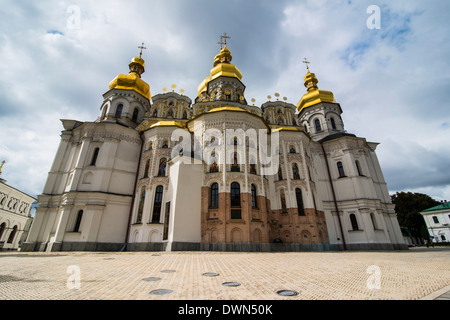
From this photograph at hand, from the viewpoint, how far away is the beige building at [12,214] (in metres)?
34.0

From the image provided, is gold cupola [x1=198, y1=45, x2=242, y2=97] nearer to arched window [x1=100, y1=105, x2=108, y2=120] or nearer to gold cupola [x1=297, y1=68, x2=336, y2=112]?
gold cupola [x1=297, y1=68, x2=336, y2=112]

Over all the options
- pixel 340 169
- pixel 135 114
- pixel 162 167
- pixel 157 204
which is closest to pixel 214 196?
pixel 157 204

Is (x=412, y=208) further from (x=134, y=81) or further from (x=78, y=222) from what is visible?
(x=78, y=222)

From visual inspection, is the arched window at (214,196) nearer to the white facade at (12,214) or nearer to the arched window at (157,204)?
the arched window at (157,204)

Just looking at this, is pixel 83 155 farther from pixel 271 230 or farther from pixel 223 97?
pixel 271 230

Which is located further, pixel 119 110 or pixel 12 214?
pixel 12 214

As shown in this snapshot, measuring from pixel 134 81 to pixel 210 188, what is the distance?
19560 mm

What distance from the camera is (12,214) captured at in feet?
117

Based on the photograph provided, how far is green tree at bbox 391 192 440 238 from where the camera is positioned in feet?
153

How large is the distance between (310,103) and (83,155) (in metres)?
30.4

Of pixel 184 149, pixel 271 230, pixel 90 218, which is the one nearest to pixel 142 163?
pixel 184 149

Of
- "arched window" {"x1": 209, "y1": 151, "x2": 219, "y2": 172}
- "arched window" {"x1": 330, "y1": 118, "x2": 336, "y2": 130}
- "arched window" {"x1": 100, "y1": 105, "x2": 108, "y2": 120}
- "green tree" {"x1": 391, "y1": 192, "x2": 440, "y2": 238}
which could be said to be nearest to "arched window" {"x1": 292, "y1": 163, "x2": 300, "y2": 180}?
"arched window" {"x1": 209, "y1": 151, "x2": 219, "y2": 172}

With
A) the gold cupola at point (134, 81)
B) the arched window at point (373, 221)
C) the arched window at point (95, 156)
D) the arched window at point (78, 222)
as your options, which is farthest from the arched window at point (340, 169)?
the arched window at point (78, 222)

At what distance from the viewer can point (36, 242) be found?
1955 cm
